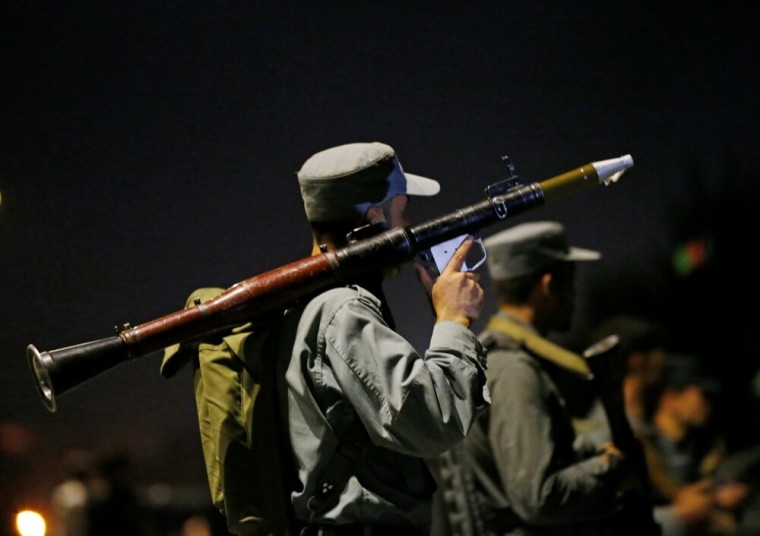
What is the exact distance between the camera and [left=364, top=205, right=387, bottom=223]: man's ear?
1.99 m

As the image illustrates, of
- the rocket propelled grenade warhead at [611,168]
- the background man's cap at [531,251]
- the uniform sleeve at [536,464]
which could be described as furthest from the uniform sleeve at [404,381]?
the background man's cap at [531,251]

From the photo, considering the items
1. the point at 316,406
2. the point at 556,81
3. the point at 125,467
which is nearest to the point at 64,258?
the point at 125,467

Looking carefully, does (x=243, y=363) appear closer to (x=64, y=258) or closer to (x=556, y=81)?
(x=64, y=258)

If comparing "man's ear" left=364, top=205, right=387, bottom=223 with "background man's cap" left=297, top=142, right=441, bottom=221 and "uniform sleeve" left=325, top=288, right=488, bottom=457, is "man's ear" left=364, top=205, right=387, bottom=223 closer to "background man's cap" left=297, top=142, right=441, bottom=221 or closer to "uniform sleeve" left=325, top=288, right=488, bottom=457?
"background man's cap" left=297, top=142, right=441, bottom=221

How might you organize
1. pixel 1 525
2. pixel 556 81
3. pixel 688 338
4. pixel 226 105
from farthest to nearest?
1. pixel 688 338
2. pixel 556 81
3. pixel 226 105
4. pixel 1 525

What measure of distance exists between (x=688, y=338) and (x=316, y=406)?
2.54 meters

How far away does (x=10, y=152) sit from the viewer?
278 centimetres

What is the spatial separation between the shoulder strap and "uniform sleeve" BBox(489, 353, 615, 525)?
0.50 ft

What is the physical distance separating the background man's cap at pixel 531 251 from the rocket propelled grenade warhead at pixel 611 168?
92 centimetres

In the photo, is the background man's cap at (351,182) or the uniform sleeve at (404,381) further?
the background man's cap at (351,182)

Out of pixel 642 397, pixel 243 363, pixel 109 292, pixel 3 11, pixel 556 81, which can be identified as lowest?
pixel 642 397

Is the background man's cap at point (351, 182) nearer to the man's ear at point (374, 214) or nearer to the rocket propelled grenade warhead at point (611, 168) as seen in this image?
the man's ear at point (374, 214)

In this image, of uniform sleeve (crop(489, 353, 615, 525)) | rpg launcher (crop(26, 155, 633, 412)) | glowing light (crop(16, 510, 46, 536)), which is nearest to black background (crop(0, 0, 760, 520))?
glowing light (crop(16, 510, 46, 536))

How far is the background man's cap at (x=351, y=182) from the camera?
6.44 feet
